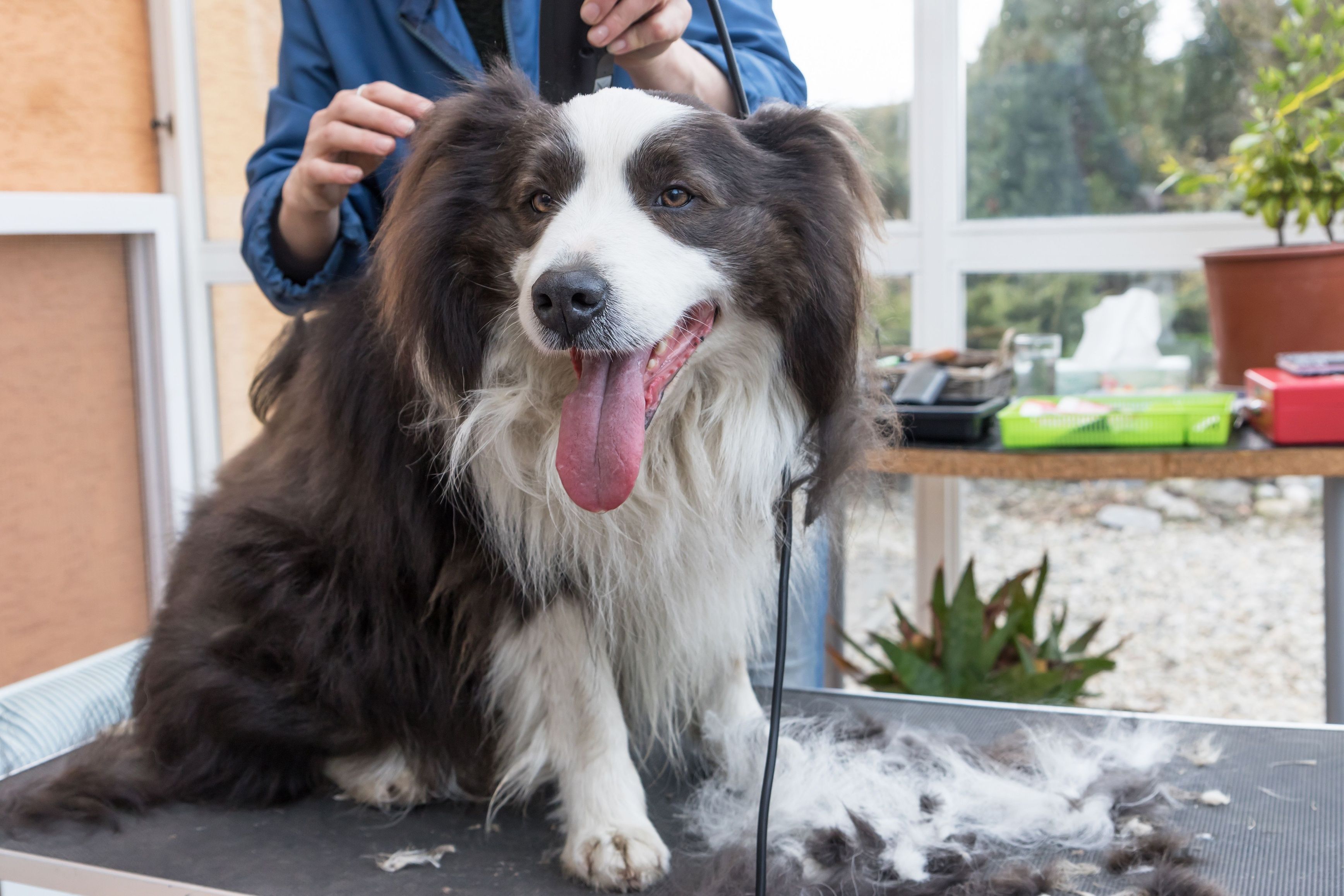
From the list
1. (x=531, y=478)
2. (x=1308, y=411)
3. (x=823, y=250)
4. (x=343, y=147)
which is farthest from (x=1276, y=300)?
(x=343, y=147)

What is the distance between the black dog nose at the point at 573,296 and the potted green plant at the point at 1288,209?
5.37ft

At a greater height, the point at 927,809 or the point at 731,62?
the point at 731,62

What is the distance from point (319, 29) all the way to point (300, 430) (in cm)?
58

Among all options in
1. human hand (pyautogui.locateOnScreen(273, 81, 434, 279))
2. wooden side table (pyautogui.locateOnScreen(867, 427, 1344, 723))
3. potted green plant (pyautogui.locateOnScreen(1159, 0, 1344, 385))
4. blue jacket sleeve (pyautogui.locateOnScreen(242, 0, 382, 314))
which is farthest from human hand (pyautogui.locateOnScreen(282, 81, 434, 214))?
potted green plant (pyautogui.locateOnScreen(1159, 0, 1344, 385))

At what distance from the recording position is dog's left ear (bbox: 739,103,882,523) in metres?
1.08

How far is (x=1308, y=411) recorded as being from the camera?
173 centimetres

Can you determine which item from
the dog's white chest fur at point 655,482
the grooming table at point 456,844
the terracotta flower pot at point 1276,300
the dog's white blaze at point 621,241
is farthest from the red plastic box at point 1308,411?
the dog's white blaze at point 621,241

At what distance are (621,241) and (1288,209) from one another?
175 centimetres

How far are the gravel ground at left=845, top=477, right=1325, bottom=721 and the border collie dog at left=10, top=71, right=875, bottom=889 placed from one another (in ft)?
5.35

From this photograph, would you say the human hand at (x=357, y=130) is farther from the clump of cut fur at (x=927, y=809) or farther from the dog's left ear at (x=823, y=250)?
the clump of cut fur at (x=927, y=809)

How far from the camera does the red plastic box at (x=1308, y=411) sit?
5.66ft

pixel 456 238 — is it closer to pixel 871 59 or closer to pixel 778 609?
pixel 778 609

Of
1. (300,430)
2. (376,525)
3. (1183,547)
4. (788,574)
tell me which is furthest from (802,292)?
(1183,547)

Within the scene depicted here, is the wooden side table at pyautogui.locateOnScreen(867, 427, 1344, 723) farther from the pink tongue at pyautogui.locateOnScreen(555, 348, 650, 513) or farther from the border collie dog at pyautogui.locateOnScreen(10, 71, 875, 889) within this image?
the pink tongue at pyautogui.locateOnScreen(555, 348, 650, 513)
